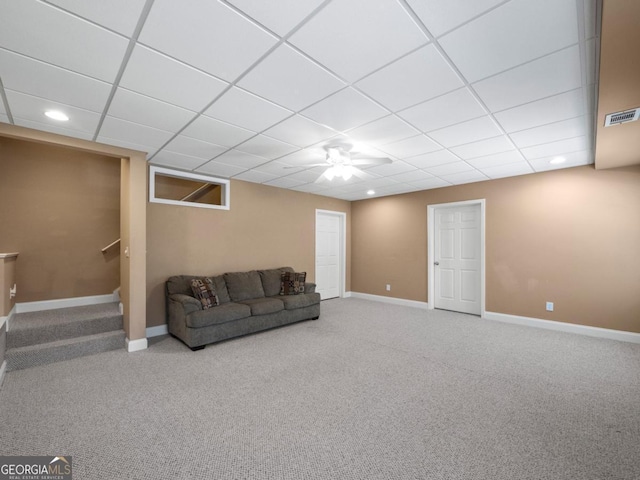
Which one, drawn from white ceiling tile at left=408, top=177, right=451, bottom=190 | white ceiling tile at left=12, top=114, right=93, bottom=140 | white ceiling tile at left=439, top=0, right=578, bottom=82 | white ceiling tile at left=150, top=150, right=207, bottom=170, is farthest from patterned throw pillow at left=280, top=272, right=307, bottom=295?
white ceiling tile at left=439, top=0, right=578, bottom=82

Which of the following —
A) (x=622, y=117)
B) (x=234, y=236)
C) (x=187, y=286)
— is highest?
(x=622, y=117)

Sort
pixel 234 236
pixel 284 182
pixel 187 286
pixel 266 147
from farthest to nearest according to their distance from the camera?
1. pixel 284 182
2. pixel 234 236
3. pixel 187 286
4. pixel 266 147

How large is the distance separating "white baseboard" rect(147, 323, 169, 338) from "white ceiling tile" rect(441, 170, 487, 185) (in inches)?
203

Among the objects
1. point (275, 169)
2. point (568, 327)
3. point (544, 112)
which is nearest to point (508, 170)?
point (544, 112)

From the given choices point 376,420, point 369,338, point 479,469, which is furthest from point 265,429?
point 369,338

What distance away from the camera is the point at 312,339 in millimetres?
4023

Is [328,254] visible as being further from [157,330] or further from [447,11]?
[447,11]

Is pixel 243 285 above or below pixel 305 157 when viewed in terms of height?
below

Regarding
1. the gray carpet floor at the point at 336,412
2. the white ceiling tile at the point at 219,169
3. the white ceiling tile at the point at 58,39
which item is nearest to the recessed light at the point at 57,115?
the white ceiling tile at the point at 58,39

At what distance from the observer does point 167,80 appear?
2.11 m

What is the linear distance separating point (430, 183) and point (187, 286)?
4672mm

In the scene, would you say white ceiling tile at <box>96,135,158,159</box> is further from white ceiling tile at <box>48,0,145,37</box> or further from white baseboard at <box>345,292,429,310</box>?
white baseboard at <box>345,292,429,310</box>

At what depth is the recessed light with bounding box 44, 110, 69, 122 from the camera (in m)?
2.59

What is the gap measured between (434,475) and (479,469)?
292 mm
